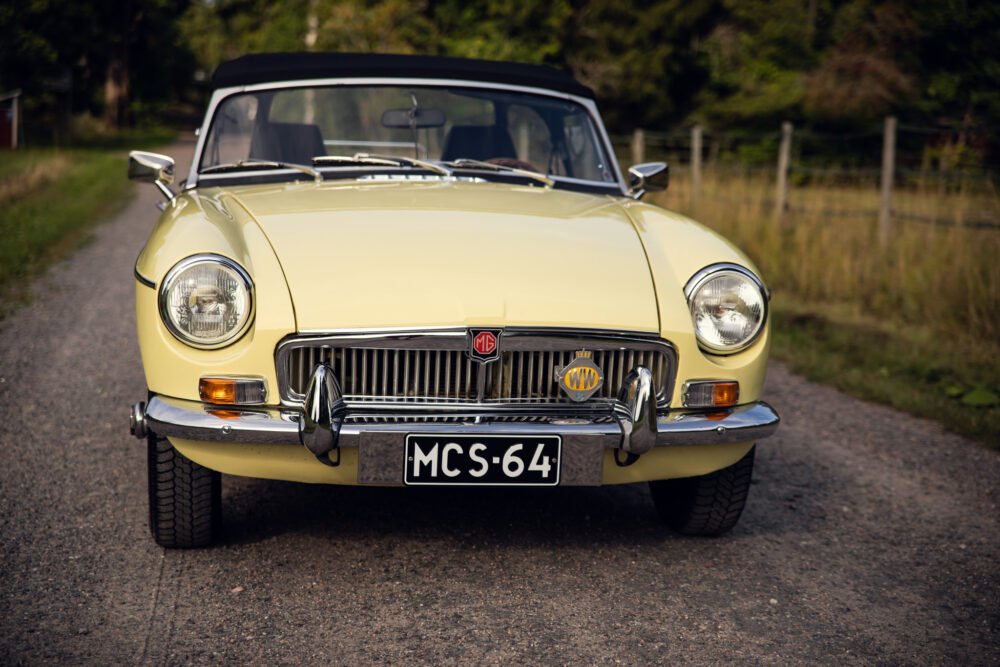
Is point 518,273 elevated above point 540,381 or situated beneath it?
elevated above

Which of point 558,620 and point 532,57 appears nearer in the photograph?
point 558,620

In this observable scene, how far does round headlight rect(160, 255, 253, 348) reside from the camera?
2939 mm

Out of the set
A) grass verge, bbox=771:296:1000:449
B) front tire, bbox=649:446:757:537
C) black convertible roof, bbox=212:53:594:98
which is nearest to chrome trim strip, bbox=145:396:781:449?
front tire, bbox=649:446:757:537

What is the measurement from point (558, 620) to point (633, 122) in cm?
3841

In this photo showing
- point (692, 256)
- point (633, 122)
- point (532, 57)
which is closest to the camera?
point (692, 256)

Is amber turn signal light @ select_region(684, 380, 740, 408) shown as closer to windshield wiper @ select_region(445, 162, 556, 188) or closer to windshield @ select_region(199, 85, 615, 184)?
windshield wiper @ select_region(445, 162, 556, 188)

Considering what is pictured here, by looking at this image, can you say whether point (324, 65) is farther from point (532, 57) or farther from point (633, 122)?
point (633, 122)

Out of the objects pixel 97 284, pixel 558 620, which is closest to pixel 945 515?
pixel 558 620

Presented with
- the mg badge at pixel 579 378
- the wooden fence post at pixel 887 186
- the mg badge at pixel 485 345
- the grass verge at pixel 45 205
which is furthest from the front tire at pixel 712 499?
the wooden fence post at pixel 887 186

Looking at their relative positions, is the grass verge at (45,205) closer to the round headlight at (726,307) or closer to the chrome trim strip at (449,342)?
the chrome trim strip at (449,342)

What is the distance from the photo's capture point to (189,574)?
3107mm

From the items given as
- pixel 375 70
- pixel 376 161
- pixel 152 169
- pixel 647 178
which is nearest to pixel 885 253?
pixel 647 178

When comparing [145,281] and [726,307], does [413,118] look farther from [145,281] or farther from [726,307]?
[726,307]

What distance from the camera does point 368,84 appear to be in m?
4.37
